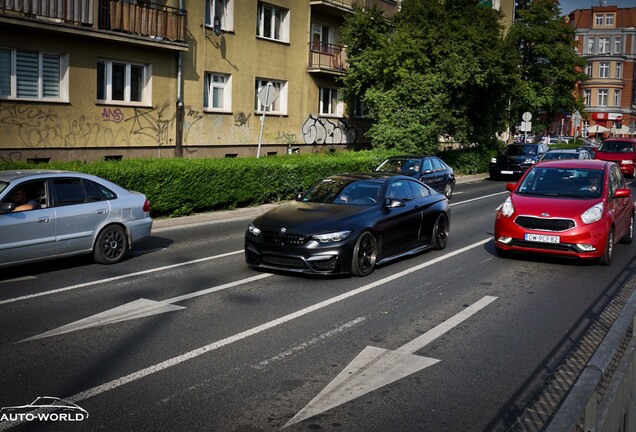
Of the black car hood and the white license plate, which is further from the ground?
the black car hood

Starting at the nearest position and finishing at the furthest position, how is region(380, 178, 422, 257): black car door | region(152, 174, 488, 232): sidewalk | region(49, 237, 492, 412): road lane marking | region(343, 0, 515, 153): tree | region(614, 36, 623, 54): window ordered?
region(49, 237, 492, 412): road lane marking → region(380, 178, 422, 257): black car door → region(152, 174, 488, 232): sidewalk → region(343, 0, 515, 153): tree → region(614, 36, 623, 54): window

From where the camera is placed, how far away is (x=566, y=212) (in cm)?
1140

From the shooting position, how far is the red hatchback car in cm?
1128

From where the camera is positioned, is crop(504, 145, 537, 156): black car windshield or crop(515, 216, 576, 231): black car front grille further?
crop(504, 145, 537, 156): black car windshield

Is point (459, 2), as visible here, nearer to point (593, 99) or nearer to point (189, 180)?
point (189, 180)

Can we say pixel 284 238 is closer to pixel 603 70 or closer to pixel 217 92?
pixel 217 92

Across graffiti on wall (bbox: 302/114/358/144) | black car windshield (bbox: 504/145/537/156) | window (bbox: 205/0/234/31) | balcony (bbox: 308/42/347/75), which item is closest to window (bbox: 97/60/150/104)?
window (bbox: 205/0/234/31)

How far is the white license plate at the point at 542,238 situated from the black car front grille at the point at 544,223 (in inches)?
5.2

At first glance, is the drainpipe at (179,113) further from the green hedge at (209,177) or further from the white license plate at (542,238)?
the white license plate at (542,238)

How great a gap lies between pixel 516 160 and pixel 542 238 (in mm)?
22423

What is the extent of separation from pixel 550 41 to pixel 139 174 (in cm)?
4454

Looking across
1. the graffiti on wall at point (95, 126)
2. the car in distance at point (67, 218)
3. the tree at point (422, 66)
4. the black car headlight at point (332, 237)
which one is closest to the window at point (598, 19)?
the tree at point (422, 66)

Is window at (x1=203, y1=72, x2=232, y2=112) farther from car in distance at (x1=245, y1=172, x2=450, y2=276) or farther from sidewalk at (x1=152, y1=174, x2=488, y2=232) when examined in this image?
car in distance at (x1=245, y1=172, x2=450, y2=276)

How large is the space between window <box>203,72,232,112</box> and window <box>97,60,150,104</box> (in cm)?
299
